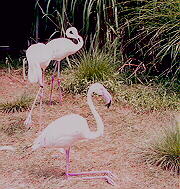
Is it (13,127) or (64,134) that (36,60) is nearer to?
→ (13,127)

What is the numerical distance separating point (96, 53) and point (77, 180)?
275 cm

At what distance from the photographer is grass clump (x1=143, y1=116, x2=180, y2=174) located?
3.92 metres

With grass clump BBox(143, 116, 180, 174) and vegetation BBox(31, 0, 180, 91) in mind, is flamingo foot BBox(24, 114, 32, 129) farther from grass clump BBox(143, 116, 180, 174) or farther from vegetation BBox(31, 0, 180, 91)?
vegetation BBox(31, 0, 180, 91)

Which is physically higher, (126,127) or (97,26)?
(97,26)

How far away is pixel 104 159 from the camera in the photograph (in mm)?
4184

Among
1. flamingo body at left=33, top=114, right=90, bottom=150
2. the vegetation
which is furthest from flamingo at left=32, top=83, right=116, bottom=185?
the vegetation

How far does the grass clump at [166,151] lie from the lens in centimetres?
392

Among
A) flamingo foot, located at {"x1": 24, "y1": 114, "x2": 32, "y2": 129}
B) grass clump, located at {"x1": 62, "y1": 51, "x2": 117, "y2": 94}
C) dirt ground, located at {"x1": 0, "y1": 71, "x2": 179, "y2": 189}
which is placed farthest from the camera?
grass clump, located at {"x1": 62, "y1": 51, "x2": 117, "y2": 94}

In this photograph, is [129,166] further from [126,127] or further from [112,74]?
[112,74]

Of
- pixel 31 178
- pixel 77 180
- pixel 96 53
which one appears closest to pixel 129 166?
pixel 77 180

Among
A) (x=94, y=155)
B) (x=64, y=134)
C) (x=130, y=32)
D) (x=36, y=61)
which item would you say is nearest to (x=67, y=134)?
(x=64, y=134)

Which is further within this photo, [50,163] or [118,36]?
[118,36]

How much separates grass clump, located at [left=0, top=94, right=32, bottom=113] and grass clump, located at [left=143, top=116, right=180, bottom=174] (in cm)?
192

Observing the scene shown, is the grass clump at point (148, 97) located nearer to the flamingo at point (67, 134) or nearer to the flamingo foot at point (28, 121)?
the flamingo foot at point (28, 121)
